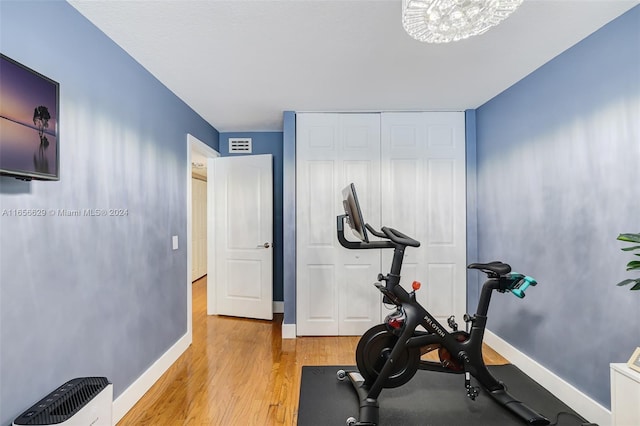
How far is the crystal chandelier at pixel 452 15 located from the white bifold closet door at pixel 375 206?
2088 mm

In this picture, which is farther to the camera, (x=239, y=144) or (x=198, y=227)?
(x=198, y=227)

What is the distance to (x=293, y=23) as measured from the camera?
71.8 inches

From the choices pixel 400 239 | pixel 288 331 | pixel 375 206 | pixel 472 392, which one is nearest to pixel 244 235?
pixel 288 331

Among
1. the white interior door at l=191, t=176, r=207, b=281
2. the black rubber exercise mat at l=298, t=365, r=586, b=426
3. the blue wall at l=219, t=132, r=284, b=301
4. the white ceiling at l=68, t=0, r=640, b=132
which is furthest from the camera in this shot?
the white interior door at l=191, t=176, r=207, b=281

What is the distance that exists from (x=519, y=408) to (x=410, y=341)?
812mm

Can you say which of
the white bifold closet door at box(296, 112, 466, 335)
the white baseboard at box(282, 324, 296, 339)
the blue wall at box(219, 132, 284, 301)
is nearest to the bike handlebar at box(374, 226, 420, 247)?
the white bifold closet door at box(296, 112, 466, 335)

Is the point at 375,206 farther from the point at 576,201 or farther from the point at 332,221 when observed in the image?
the point at 576,201

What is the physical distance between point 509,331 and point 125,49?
12.7ft

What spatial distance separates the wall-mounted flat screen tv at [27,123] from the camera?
1222 millimetres

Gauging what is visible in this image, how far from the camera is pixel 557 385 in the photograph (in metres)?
2.25

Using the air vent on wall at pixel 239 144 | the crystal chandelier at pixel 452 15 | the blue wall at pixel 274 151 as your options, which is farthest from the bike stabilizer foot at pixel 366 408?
the air vent on wall at pixel 239 144

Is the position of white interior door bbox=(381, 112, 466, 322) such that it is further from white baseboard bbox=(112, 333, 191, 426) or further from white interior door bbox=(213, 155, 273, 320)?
white baseboard bbox=(112, 333, 191, 426)

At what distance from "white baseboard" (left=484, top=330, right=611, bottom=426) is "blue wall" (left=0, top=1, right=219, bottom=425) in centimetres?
310

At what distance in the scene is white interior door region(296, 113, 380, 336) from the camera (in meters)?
3.41
